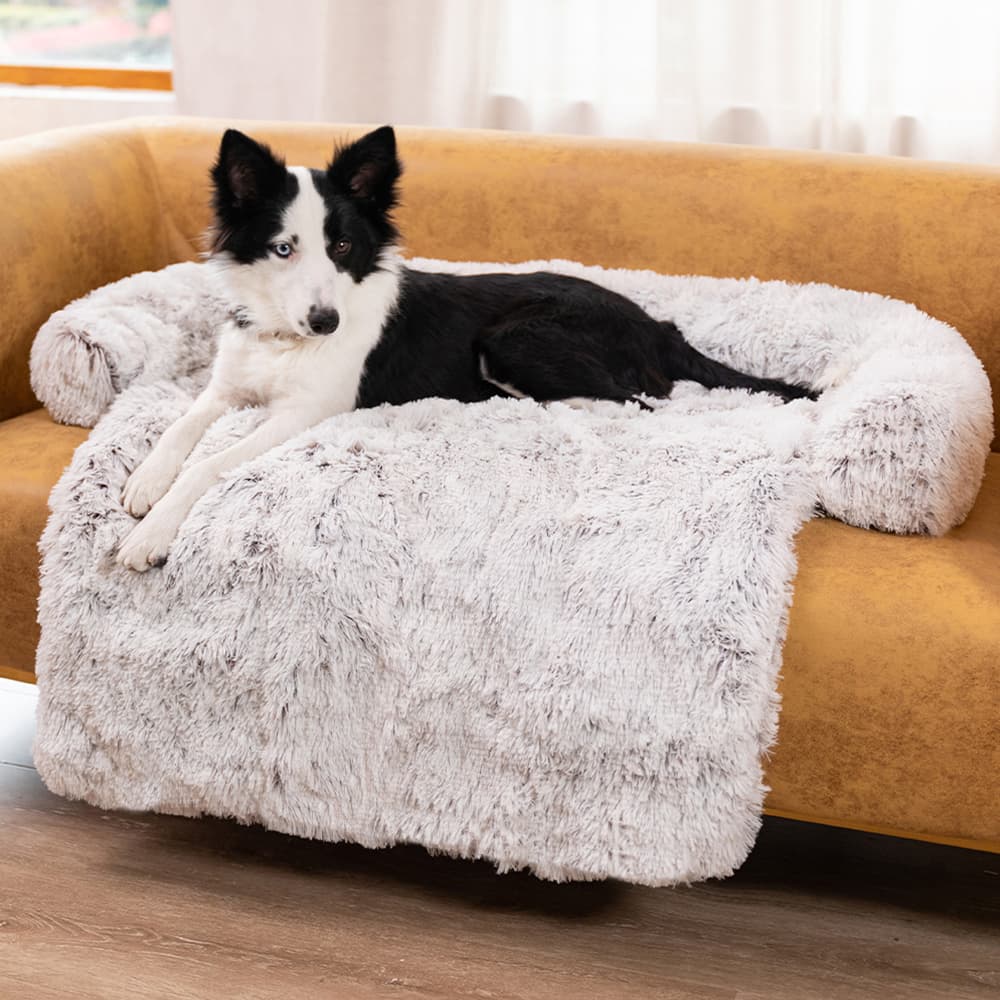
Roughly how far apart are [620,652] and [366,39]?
7.93ft

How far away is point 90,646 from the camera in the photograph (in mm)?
1773

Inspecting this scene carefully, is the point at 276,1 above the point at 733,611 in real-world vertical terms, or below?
above

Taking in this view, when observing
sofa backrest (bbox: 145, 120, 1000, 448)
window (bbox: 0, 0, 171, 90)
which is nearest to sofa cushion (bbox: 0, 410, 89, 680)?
sofa backrest (bbox: 145, 120, 1000, 448)

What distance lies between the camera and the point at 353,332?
83.4 inches

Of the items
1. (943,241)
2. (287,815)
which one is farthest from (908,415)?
(287,815)

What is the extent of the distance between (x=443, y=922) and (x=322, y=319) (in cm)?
95

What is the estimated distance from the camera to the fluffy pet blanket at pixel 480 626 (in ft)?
5.22

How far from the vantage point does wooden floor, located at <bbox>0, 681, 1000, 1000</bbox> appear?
162cm

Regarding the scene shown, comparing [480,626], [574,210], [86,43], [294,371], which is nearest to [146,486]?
[294,371]

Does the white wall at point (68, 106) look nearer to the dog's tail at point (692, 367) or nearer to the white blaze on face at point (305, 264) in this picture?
the white blaze on face at point (305, 264)

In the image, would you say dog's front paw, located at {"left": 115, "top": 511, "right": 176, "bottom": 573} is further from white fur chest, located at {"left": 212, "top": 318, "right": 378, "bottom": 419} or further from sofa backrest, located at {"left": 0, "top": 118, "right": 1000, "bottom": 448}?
sofa backrest, located at {"left": 0, "top": 118, "right": 1000, "bottom": 448}

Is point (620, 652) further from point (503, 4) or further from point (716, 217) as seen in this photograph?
point (503, 4)

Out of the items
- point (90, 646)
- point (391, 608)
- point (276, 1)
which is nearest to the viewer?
point (391, 608)

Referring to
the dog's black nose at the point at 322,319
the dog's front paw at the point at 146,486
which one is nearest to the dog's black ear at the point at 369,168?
the dog's black nose at the point at 322,319
